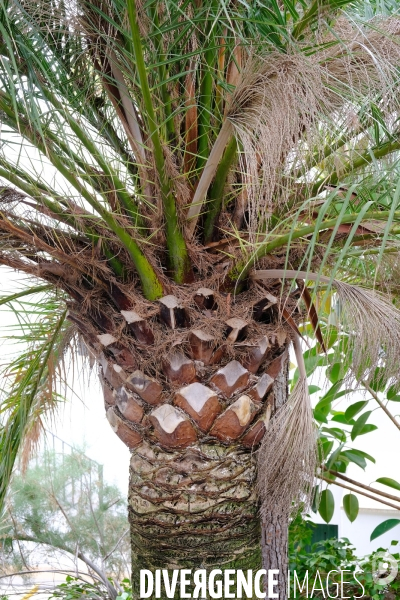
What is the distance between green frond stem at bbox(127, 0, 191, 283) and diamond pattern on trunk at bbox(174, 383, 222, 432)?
0.27 m

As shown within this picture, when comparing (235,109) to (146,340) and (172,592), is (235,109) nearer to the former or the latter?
(146,340)

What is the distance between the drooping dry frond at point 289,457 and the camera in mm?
1633

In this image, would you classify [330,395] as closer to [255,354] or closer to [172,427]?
[255,354]

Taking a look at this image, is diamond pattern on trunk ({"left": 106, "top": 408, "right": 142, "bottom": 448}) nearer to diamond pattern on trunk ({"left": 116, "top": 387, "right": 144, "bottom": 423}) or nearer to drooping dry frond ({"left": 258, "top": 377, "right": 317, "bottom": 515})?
diamond pattern on trunk ({"left": 116, "top": 387, "right": 144, "bottom": 423})

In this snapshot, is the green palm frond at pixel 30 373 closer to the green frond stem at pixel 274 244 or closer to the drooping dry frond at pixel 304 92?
the green frond stem at pixel 274 244

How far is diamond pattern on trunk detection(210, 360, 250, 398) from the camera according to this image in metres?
1.69

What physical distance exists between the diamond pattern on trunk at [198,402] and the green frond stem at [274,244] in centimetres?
27

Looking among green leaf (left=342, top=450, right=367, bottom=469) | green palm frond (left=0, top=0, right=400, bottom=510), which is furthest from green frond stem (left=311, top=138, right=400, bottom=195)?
green leaf (left=342, top=450, right=367, bottom=469)

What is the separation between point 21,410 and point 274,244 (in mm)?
1058

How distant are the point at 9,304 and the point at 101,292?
0.48 metres

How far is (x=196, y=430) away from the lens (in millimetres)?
1657

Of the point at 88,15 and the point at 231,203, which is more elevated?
the point at 88,15

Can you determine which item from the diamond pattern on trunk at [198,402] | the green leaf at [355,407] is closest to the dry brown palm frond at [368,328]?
the diamond pattern on trunk at [198,402]

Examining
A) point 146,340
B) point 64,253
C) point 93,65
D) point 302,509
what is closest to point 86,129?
point 93,65
